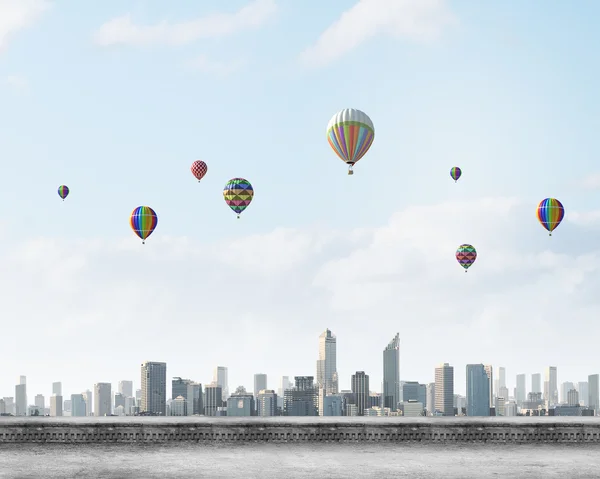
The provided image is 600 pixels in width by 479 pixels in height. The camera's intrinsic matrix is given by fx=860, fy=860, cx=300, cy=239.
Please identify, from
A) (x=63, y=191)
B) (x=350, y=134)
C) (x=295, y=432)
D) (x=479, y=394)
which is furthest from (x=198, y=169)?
(x=479, y=394)

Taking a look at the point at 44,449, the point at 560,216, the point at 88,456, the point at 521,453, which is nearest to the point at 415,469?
the point at 521,453

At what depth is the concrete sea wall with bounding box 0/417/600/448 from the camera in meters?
44.2

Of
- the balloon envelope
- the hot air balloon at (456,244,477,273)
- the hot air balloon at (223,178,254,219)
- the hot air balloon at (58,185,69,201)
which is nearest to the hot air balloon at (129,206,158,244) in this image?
the hot air balloon at (223,178,254,219)

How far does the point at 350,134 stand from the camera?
6106cm

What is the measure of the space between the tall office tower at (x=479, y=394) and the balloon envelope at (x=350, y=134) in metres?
124

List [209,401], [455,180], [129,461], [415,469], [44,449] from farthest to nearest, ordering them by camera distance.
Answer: [209,401]
[455,180]
[44,449]
[129,461]
[415,469]

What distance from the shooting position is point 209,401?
508 feet

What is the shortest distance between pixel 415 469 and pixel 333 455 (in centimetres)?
600

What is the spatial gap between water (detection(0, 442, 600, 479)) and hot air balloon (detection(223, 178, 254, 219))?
28.6 metres

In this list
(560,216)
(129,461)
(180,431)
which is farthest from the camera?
(560,216)

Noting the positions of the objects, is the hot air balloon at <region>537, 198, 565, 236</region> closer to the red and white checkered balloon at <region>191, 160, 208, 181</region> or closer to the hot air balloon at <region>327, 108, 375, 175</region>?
the hot air balloon at <region>327, 108, 375, 175</region>

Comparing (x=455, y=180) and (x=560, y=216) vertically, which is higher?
(x=455, y=180)

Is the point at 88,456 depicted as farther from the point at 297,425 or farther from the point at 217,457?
the point at 297,425

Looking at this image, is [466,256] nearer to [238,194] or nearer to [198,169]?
[238,194]
